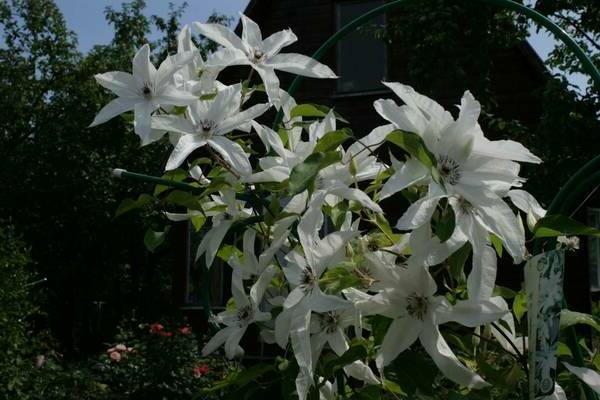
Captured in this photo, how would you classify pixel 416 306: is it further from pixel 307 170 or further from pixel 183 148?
pixel 183 148

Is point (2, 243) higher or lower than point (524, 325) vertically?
higher

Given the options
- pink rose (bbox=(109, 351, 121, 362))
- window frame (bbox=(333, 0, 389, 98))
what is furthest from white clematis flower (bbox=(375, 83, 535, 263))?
window frame (bbox=(333, 0, 389, 98))

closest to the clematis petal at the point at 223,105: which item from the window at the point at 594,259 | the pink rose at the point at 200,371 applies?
the pink rose at the point at 200,371

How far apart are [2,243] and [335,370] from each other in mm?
5108

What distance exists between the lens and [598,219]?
9680 millimetres

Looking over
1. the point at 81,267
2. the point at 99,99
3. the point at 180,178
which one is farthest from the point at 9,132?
the point at 180,178

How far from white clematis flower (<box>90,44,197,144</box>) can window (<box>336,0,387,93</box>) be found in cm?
814

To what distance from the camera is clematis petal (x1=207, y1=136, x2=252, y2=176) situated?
1.08m

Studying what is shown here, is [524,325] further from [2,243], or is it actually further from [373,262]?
[2,243]

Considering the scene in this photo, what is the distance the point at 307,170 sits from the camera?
943 millimetres

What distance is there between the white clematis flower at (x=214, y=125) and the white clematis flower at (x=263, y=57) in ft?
0.20

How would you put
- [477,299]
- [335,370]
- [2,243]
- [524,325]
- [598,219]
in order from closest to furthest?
1. [477,299]
2. [335,370]
3. [524,325]
4. [2,243]
5. [598,219]

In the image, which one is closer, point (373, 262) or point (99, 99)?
point (373, 262)

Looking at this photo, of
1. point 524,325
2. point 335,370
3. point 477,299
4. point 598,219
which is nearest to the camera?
point 477,299
